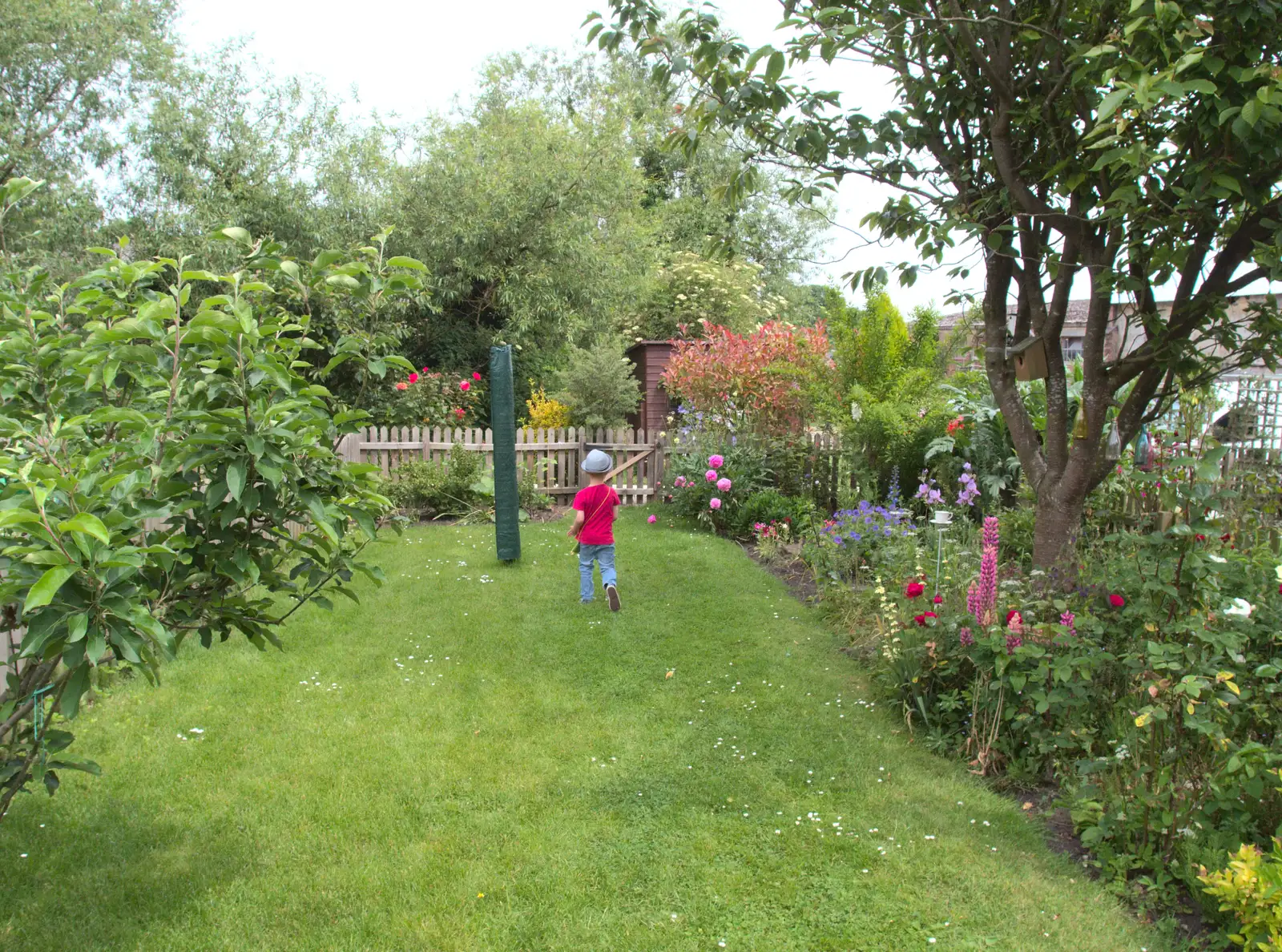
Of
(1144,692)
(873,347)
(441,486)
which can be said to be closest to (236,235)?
(1144,692)

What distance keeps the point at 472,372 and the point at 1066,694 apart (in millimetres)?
13123

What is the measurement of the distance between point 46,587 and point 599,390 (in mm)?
11598

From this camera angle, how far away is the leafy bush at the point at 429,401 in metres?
12.9

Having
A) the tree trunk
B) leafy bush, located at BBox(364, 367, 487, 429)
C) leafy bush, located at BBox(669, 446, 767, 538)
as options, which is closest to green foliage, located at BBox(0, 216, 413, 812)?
the tree trunk

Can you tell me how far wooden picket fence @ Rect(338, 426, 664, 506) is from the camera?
11.7 m

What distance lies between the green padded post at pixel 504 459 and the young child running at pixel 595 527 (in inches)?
53.3

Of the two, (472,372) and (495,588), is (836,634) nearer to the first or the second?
(495,588)

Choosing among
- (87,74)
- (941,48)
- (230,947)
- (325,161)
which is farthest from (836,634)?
(87,74)

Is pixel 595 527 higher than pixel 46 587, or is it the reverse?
pixel 46 587

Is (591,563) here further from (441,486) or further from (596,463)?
(441,486)

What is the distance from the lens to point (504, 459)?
8602mm

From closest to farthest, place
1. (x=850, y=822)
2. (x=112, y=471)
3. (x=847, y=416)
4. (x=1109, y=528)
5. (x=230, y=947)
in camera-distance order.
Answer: (x=112, y=471) < (x=230, y=947) < (x=850, y=822) < (x=1109, y=528) < (x=847, y=416)

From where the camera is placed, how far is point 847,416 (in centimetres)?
974

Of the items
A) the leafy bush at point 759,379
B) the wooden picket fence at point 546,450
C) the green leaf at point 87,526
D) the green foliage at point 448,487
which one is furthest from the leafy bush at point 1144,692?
the wooden picket fence at point 546,450
